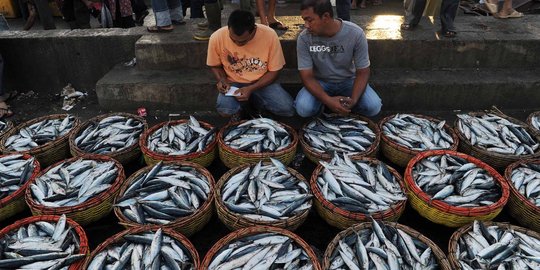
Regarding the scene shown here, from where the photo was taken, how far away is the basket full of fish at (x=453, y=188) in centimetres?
323

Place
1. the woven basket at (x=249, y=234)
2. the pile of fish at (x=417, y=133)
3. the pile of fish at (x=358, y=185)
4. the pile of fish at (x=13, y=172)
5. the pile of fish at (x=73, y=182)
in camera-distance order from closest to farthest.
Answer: the woven basket at (x=249, y=234)
the pile of fish at (x=358, y=185)
the pile of fish at (x=73, y=182)
the pile of fish at (x=13, y=172)
the pile of fish at (x=417, y=133)

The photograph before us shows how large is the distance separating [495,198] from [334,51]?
232cm

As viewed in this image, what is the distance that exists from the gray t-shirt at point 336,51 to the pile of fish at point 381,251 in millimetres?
2203

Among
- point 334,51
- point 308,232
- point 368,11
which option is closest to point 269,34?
point 334,51

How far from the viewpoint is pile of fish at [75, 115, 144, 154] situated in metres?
4.25

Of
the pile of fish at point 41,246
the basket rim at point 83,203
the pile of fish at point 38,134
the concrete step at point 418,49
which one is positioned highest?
the concrete step at point 418,49

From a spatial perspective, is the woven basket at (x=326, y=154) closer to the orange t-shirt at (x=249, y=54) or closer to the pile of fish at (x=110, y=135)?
the orange t-shirt at (x=249, y=54)

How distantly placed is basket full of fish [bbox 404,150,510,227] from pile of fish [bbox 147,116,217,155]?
7.30 feet

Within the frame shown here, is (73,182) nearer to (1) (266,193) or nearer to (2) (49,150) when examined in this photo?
(2) (49,150)

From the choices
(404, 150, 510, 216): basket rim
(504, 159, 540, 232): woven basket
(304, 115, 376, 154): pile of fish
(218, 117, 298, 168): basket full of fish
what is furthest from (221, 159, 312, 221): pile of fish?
(504, 159, 540, 232): woven basket

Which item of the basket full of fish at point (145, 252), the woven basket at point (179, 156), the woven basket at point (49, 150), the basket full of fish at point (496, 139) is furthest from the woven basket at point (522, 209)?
the woven basket at point (49, 150)

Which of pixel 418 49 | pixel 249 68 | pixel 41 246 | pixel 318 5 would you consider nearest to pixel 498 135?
pixel 418 49

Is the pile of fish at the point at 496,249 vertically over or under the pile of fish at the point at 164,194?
under

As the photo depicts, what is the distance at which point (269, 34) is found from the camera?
4.52 metres
